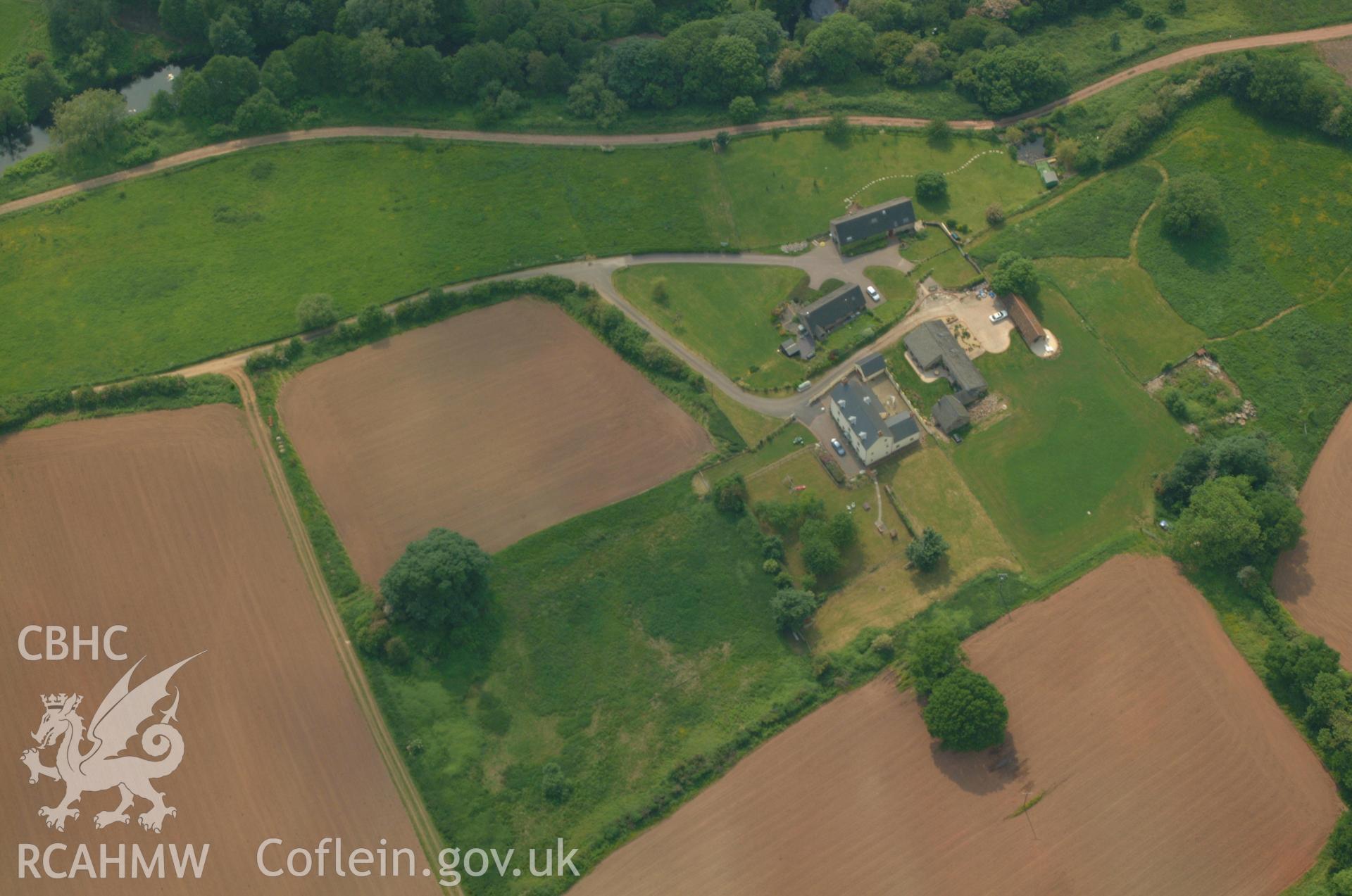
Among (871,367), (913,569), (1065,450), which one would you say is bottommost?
(913,569)

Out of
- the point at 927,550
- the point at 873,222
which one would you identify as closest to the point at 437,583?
the point at 927,550

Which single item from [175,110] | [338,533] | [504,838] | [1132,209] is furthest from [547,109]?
[504,838]

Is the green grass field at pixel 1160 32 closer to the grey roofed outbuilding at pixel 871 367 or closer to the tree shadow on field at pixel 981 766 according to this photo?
the grey roofed outbuilding at pixel 871 367

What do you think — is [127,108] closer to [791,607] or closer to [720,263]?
[720,263]

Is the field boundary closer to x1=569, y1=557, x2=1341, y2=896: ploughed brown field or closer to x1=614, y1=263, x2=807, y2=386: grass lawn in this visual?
x1=569, y1=557, x2=1341, y2=896: ploughed brown field

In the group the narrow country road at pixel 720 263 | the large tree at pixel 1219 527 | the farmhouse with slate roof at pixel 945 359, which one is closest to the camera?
the large tree at pixel 1219 527

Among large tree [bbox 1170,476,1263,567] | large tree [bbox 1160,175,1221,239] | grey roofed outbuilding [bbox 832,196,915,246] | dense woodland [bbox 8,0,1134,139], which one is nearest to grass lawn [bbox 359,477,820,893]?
grey roofed outbuilding [bbox 832,196,915,246]

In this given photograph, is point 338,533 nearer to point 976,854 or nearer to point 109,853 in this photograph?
point 109,853

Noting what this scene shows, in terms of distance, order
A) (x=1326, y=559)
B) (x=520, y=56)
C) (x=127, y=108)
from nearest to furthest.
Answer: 1. (x=1326, y=559)
2. (x=520, y=56)
3. (x=127, y=108)

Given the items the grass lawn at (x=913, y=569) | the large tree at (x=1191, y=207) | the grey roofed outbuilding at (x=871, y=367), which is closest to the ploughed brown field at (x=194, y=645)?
the grass lawn at (x=913, y=569)
